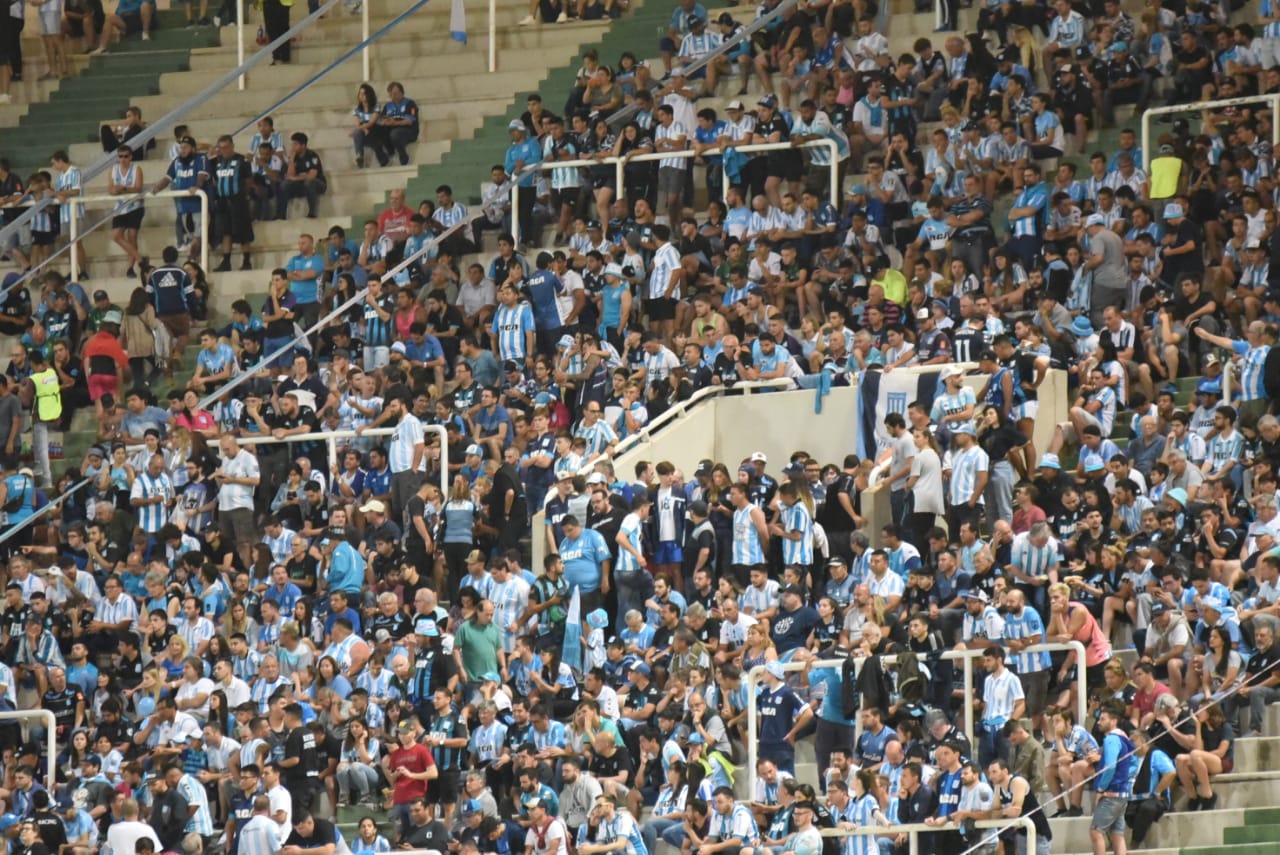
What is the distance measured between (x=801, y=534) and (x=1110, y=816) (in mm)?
4670

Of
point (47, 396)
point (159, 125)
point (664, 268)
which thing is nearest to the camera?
point (664, 268)

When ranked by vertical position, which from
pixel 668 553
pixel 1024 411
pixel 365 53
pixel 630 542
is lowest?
pixel 668 553

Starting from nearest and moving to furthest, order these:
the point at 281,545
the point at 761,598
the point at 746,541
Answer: the point at 761,598 < the point at 746,541 < the point at 281,545

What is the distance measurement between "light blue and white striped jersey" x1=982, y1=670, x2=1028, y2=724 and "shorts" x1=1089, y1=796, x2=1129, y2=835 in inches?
49.8

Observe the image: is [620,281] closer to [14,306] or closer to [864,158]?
[864,158]

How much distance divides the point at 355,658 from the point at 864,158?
28.1 feet

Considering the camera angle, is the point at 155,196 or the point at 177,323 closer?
the point at 177,323

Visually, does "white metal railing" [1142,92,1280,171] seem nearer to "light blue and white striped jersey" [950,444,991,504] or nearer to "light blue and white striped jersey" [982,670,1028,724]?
"light blue and white striped jersey" [950,444,991,504]

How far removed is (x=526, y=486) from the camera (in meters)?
26.9

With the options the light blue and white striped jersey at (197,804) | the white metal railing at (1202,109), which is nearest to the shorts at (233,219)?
the light blue and white striped jersey at (197,804)

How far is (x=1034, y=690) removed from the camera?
73.4 ft

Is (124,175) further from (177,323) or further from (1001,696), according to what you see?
(1001,696)

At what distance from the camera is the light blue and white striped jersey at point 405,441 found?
1073 inches

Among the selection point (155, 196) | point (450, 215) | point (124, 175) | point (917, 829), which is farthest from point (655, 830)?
point (124, 175)
